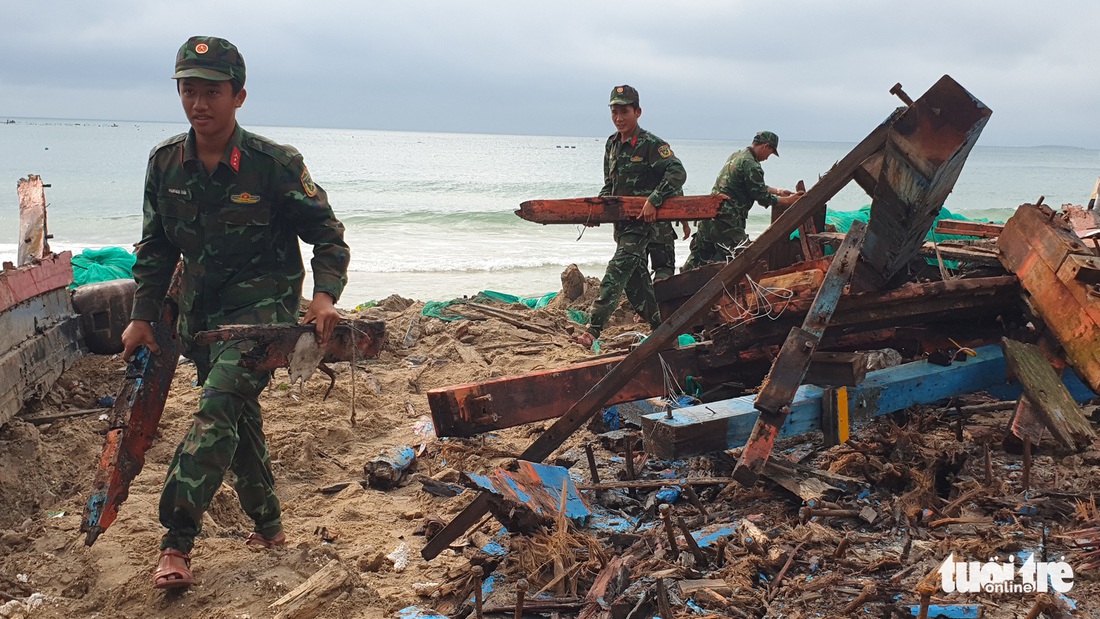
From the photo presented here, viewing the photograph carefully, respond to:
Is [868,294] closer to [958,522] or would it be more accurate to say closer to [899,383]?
[899,383]

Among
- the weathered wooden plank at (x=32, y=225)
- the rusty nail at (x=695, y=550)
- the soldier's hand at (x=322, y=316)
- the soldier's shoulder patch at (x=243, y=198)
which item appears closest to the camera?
the rusty nail at (x=695, y=550)

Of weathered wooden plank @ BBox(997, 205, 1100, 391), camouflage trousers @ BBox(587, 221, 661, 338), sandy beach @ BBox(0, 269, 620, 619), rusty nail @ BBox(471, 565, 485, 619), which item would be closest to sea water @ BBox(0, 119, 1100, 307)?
camouflage trousers @ BBox(587, 221, 661, 338)

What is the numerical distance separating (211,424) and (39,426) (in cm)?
263

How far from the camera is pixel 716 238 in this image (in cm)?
905

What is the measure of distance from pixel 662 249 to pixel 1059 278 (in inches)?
165

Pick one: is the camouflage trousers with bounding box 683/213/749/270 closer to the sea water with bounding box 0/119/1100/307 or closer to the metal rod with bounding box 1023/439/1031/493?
the sea water with bounding box 0/119/1100/307

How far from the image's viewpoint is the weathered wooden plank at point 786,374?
3436 mm

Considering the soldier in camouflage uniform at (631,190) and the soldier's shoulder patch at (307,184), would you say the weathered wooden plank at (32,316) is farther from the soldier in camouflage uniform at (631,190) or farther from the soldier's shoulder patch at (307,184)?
the soldier in camouflage uniform at (631,190)

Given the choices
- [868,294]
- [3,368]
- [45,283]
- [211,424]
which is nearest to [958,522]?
[868,294]

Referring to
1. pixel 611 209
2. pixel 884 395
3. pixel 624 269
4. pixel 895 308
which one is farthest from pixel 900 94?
pixel 624 269

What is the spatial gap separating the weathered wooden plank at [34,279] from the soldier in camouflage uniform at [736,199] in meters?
5.83

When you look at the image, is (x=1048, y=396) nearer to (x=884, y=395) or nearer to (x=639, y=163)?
(x=884, y=395)

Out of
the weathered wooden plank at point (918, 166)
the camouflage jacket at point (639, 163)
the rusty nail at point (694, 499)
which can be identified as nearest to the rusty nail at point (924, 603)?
the rusty nail at point (694, 499)

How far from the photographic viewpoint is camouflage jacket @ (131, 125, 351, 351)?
3535mm
